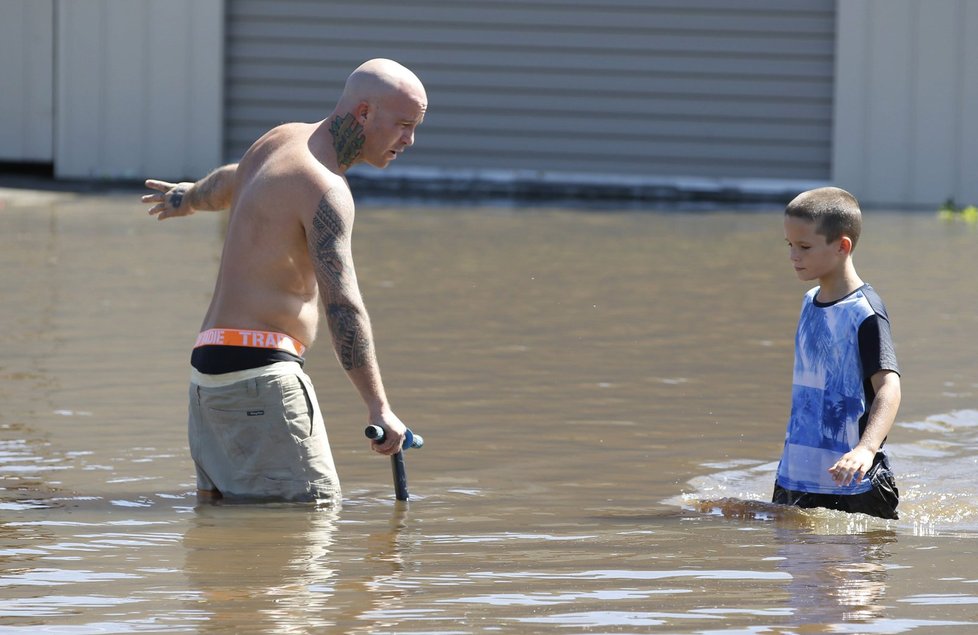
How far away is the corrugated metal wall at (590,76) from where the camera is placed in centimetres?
1716

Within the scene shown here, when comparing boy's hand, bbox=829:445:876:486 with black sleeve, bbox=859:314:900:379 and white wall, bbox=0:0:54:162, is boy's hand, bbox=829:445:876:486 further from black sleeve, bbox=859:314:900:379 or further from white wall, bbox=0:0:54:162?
white wall, bbox=0:0:54:162

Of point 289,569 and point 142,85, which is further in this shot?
point 142,85

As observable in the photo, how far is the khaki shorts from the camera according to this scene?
472cm

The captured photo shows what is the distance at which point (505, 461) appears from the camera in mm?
6047

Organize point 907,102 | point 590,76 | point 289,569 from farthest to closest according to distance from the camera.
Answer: point 590,76, point 907,102, point 289,569

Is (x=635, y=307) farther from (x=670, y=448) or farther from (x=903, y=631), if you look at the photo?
(x=903, y=631)

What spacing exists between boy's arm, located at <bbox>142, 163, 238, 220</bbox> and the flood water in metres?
0.95

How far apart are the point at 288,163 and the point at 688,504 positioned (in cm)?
178

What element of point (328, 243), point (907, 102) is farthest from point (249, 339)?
point (907, 102)

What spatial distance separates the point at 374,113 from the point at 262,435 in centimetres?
102

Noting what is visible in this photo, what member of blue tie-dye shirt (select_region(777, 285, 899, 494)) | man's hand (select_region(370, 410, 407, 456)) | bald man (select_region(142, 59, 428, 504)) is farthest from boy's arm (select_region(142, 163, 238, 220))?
A: blue tie-dye shirt (select_region(777, 285, 899, 494))

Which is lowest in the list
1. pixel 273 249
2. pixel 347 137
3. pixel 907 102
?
pixel 273 249

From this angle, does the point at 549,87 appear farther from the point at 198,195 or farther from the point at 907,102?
the point at 198,195

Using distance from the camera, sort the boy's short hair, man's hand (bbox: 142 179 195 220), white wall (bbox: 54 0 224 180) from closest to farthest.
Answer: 1. the boy's short hair
2. man's hand (bbox: 142 179 195 220)
3. white wall (bbox: 54 0 224 180)
